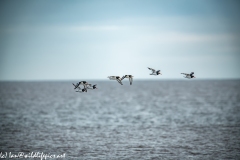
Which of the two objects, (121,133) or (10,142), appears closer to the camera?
(10,142)

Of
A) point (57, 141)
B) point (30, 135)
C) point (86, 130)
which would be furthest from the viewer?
point (86, 130)

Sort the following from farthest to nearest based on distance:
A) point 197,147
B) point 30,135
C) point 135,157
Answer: point 30,135, point 197,147, point 135,157

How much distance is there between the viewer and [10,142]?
4897 centimetres

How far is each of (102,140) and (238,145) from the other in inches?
773

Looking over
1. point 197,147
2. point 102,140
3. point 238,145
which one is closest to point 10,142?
point 102,140

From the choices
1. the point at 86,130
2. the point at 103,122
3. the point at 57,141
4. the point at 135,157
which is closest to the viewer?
the point at 135,157

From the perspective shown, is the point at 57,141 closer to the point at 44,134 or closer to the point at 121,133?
the point at 44,134

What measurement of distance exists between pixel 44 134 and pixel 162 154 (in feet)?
70.5

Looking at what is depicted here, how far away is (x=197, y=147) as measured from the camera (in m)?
46.5

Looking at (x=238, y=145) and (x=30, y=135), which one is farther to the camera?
(x=30, y=135)

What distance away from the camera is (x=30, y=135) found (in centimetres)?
5438

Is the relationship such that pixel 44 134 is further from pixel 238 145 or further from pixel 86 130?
pixel 238 145

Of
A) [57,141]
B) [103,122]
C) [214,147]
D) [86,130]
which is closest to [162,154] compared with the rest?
[214,147]

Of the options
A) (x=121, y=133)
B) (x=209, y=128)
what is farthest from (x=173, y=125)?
(x=121, y=133)
